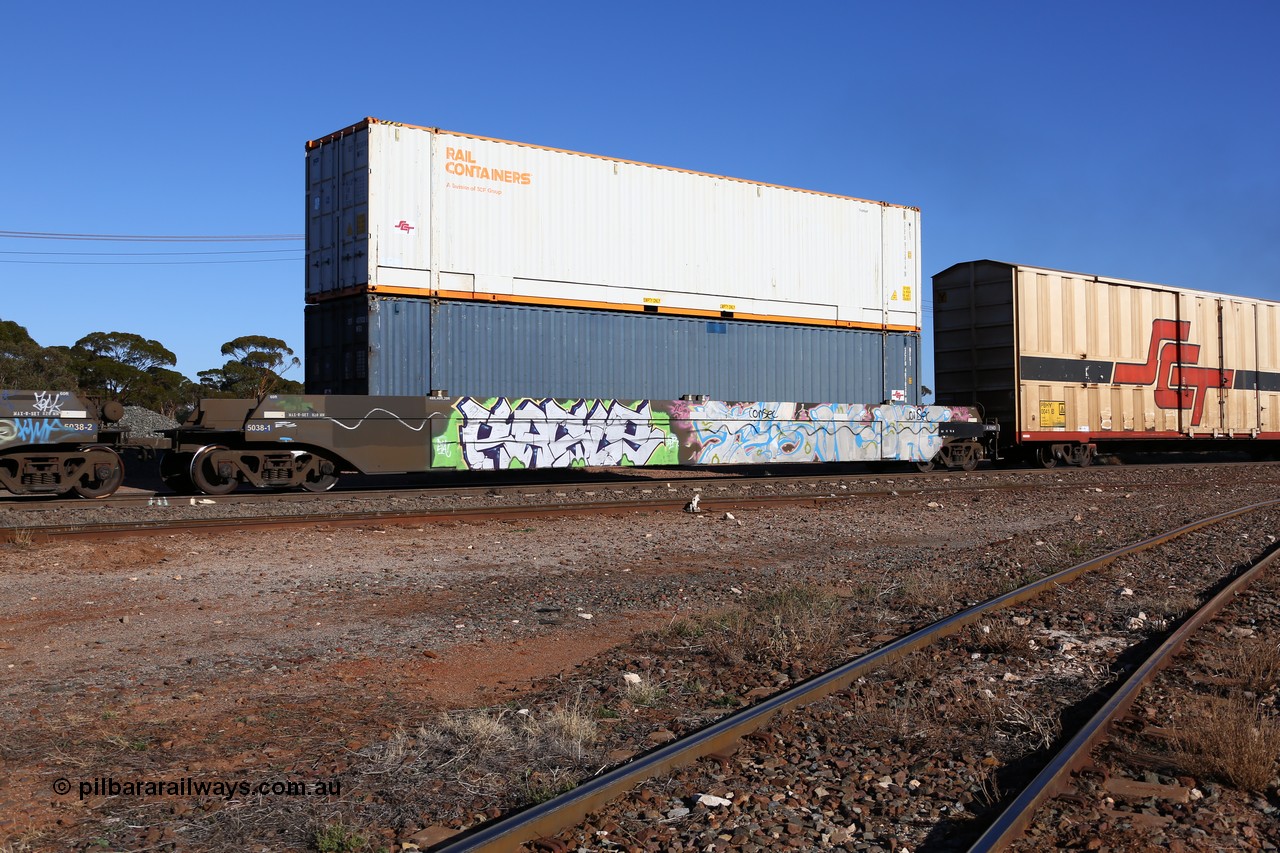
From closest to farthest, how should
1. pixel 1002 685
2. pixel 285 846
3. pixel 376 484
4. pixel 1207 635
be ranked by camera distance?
1. pixel 285 846
2. pixel 1002 685
3. pixel 1207 635
4. pixel 376 484

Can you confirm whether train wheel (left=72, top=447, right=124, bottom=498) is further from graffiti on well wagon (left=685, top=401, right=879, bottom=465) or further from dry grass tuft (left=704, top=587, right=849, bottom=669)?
dry grass tuft (left=704, top=587, right=849, bottom=669)

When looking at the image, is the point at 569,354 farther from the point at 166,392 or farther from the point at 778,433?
the point at 166,392

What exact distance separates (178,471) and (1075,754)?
13687mm

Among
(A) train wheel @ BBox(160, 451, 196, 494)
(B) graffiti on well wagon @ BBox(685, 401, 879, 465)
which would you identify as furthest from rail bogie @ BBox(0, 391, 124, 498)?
(B) graffiti on well wagon @ BBox(685, 401, 879, 465)

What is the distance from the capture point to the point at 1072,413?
22.6 meters

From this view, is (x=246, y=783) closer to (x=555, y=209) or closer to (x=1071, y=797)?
(x=1071, y=797)

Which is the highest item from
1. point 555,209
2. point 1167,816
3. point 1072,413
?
point 555,209

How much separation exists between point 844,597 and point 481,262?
33.1 ft

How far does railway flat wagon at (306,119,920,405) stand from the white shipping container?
0.03 metres

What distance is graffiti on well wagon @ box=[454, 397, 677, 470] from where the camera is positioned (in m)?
15.4

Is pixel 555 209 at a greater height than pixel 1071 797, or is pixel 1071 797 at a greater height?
pixel 555 209

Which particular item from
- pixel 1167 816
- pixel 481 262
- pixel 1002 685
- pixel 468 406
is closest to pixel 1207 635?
pixel 1002 685

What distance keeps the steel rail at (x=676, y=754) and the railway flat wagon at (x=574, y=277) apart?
10829mm

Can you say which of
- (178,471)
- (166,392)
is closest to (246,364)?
(166,392)
